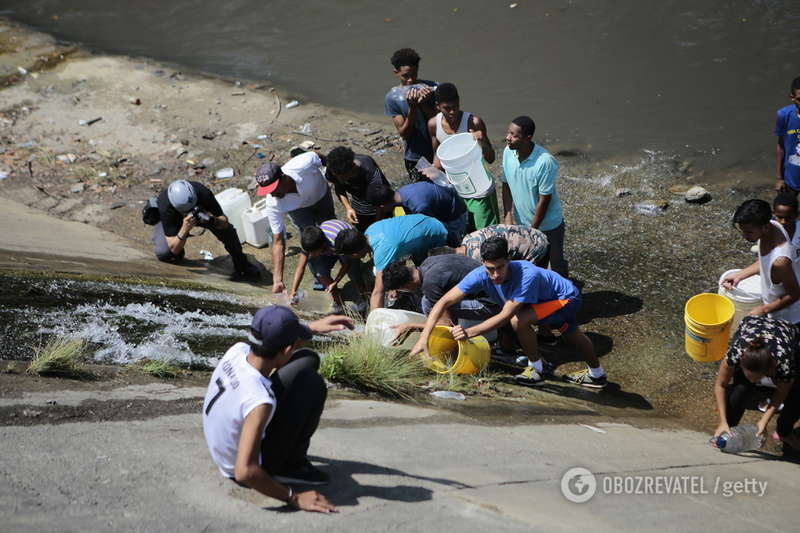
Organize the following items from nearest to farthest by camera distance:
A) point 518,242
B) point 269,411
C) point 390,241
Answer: point 269,411 < point 518,242 < point 390,241

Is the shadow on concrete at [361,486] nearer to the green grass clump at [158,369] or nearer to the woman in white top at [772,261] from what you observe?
the green grass clump at [158,369]

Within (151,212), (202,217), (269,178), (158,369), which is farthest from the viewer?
(151,212)

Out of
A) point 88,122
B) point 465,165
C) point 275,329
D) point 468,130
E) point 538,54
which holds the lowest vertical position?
point 275,329

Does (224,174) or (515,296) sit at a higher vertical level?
(224,174)

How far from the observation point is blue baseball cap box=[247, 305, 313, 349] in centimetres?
332

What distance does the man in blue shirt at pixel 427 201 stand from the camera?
659 centimetres

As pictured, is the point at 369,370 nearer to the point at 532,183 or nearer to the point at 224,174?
the point at 532,183

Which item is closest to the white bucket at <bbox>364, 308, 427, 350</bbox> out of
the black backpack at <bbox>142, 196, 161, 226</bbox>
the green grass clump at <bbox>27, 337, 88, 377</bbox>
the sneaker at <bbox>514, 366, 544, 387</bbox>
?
the sneaker at <bbox>514, 366, 544, 387</bbox>

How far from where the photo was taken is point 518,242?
596 cm

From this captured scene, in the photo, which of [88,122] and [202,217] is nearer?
[202,217]

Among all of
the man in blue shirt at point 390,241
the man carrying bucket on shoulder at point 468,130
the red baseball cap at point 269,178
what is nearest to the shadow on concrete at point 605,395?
the man in blue shirt at point 390,241

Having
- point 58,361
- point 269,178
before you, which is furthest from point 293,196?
point 58,361

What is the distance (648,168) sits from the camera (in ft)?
28.8

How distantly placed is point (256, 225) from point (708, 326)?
4.87 m
